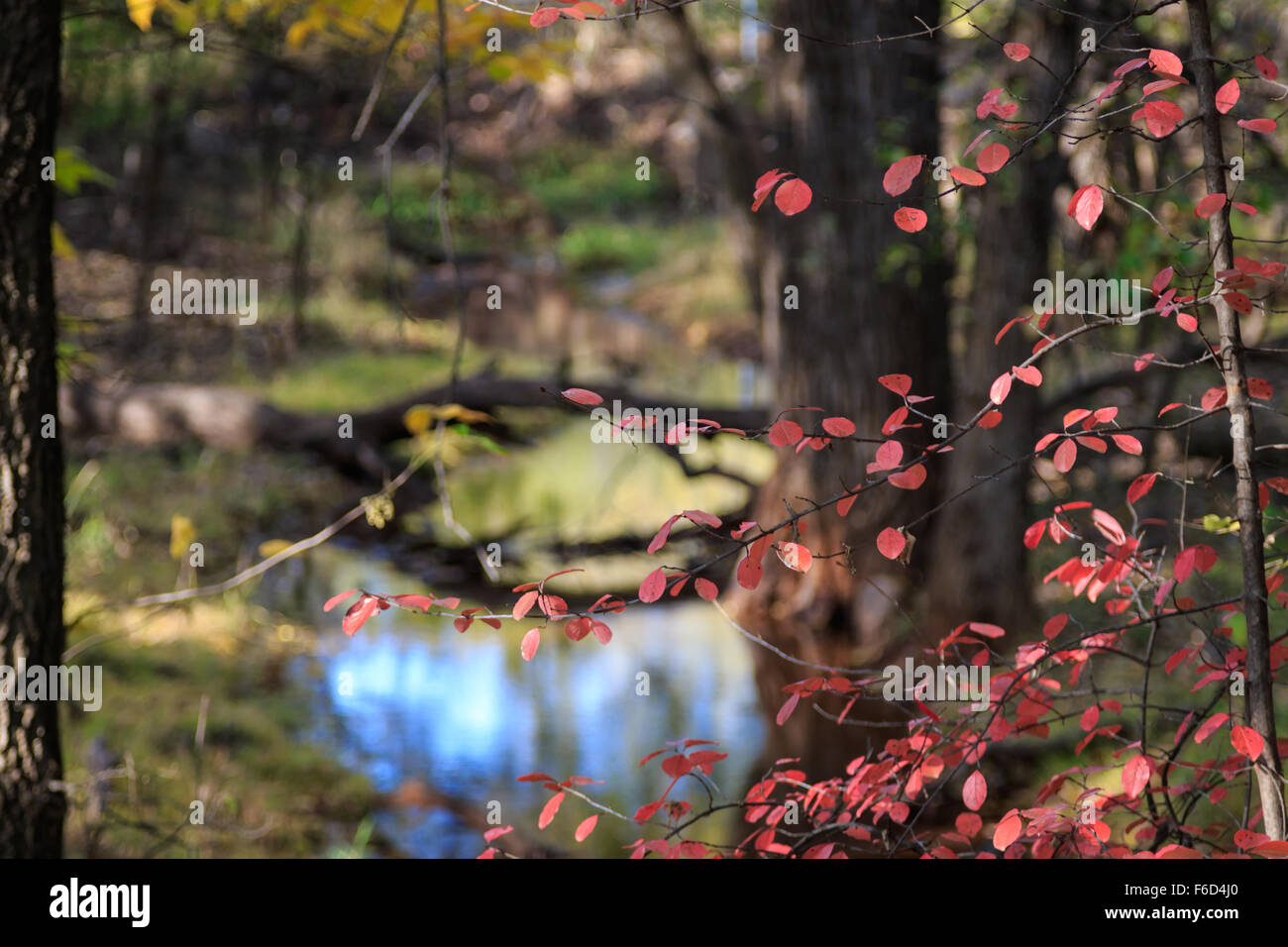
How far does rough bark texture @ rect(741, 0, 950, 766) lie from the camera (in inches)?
224

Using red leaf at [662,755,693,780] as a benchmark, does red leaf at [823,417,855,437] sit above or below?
above

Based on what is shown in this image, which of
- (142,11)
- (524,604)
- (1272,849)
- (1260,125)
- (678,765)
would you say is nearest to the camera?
(1272,849)

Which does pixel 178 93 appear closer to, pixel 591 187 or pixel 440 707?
pixel 440 707

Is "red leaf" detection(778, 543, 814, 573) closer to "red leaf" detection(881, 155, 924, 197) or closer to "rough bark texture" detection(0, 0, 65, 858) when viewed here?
"red leaf" detection(881, 155, 924, 197)

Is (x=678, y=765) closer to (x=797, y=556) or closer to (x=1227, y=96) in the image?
(x=797, y=556)

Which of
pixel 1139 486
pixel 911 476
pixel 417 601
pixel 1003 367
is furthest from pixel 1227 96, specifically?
pixel 1003 367

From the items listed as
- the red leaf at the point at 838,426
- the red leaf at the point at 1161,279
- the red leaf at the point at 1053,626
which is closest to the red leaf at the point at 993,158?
the red leaf at the point at 1161,279

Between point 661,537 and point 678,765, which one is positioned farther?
point 678,765

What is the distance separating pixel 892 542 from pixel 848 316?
4339 mm

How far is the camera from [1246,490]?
1695mm

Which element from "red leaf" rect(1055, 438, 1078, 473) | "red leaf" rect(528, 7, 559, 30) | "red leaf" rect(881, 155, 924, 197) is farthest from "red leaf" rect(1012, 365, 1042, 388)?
"red leaf" rect(528, 7, 559, 30)

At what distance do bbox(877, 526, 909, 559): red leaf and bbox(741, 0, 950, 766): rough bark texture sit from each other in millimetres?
3826

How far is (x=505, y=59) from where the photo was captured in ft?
12.1
